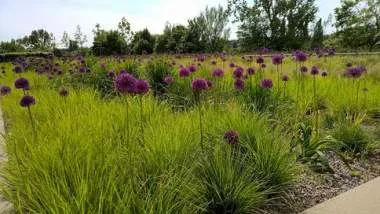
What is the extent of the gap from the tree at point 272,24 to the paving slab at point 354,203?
47.4 metres

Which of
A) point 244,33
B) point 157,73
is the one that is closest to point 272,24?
point 244,33

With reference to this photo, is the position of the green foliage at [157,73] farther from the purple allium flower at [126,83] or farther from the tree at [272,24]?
the tree at [272,24]

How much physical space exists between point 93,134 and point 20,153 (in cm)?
67

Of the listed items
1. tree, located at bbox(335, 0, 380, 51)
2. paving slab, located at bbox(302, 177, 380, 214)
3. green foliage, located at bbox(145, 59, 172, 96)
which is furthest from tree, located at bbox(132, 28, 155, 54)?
paving slab, located at bbox(302, 177, 380, 214)

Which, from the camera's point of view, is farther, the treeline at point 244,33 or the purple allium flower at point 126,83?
the treeline at point 244,33

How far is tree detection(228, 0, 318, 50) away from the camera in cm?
5041

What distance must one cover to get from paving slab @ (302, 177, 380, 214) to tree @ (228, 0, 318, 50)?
4737cm

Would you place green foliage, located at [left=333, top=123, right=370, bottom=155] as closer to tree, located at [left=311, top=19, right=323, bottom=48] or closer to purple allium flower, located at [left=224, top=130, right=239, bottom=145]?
purple allium flower, located at [left=224, top=130, right=239, bottom=145]

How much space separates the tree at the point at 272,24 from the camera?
1984 inches

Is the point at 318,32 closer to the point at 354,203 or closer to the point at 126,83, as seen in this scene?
the point at 354,203

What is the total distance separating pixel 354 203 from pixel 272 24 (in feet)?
162

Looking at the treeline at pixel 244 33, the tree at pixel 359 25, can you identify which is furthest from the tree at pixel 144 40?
the tree at pixel 359 25

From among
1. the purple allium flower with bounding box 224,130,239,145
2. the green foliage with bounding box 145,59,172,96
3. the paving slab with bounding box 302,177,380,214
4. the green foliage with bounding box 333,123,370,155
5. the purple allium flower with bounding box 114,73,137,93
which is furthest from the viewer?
the green foliage with bounding box 145,59,172,96

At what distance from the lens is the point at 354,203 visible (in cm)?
341
